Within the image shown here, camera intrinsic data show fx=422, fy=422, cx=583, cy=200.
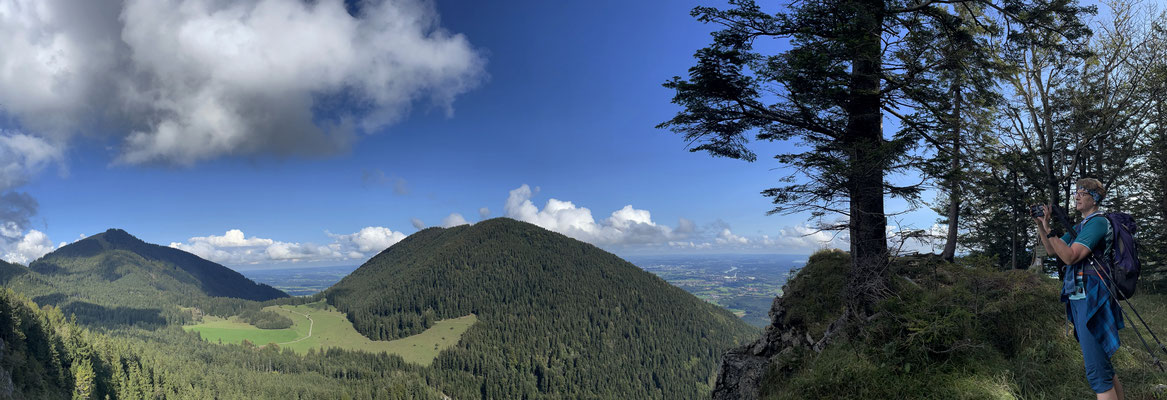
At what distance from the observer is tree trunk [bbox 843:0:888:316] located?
26.9 ft

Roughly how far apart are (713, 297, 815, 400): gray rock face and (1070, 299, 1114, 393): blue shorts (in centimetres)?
430

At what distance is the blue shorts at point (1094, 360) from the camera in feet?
14.8

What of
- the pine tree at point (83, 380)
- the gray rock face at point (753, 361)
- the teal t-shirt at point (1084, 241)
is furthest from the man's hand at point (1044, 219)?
the pine tree at point (83, 380)

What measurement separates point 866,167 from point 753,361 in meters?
4.83

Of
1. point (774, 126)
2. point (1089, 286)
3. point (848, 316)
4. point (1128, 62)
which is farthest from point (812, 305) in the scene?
point (1128, 62)

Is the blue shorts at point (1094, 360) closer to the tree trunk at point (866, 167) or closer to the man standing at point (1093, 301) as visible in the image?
the man standing at point (1093, 301)

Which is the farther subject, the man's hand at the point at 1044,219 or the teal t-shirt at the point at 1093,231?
the man's hand at the point at 1044,219

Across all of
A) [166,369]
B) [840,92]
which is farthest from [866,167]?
[166,369]

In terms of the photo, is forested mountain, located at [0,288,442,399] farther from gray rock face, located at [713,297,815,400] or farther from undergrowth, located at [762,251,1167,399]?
undergrowth, located at [762,251,1167,399]

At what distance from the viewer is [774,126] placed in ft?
34.3

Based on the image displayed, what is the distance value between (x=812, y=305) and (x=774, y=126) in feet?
14.7

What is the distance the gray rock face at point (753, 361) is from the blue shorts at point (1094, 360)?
4.30m

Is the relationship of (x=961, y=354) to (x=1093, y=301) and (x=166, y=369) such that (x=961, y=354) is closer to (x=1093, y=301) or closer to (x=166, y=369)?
(x=1093, y=301)

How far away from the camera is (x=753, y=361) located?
31.6 feet
